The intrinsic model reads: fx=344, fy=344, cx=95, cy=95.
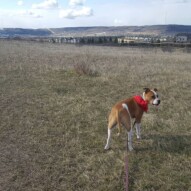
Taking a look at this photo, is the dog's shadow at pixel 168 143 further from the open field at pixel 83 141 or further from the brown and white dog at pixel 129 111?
the brown and white dog at pixel 129 111

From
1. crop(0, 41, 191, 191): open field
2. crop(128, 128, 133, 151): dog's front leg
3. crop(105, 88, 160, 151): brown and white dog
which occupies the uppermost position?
crop(105, 88, 160, 151): brown and white dog

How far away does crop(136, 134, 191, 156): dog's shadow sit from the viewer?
283 inches

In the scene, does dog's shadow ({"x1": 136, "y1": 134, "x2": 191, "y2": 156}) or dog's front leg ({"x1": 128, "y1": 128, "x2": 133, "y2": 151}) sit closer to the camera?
dog's front leg ({"x1": 128, "y1": 128, "x2": 133, "y2": 151})

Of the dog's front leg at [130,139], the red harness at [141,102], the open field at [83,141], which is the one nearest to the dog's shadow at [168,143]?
the open field at [83,141]

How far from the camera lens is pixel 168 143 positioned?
7.49 metres

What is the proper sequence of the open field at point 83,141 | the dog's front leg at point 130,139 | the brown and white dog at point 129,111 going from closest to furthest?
the open field at point 83,141
the brown and white dog at point 129,111
the dog's front leg at point 130,139

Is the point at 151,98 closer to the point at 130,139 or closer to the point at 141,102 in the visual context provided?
the point at 141,102

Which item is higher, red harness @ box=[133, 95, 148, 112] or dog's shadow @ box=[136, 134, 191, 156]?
red harness @ box=[133, 95, 148, 112]

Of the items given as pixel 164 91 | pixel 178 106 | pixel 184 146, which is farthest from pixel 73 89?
pixel 184 146

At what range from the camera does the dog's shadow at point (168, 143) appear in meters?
7.18

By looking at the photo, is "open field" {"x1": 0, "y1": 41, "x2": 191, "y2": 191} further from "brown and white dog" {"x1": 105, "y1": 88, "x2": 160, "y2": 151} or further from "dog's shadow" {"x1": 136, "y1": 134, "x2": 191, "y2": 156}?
"brown and white dog" {"x1": 105, "y1": 88, "x2": 160, "y2": 151}

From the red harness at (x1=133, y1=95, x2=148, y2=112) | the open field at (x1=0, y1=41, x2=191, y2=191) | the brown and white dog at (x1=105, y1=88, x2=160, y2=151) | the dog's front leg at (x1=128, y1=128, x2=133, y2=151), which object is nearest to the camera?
the open field at (x1=0, y1=41, x2=191, y2=191)

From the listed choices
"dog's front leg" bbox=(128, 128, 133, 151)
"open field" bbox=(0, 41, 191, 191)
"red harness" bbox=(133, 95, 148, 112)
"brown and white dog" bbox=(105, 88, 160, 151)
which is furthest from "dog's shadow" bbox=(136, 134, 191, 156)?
"red harness" bbox=(133, 95, 148, 112)

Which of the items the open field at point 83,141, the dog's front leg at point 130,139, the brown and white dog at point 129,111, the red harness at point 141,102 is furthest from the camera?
the red harness at point 141,102
